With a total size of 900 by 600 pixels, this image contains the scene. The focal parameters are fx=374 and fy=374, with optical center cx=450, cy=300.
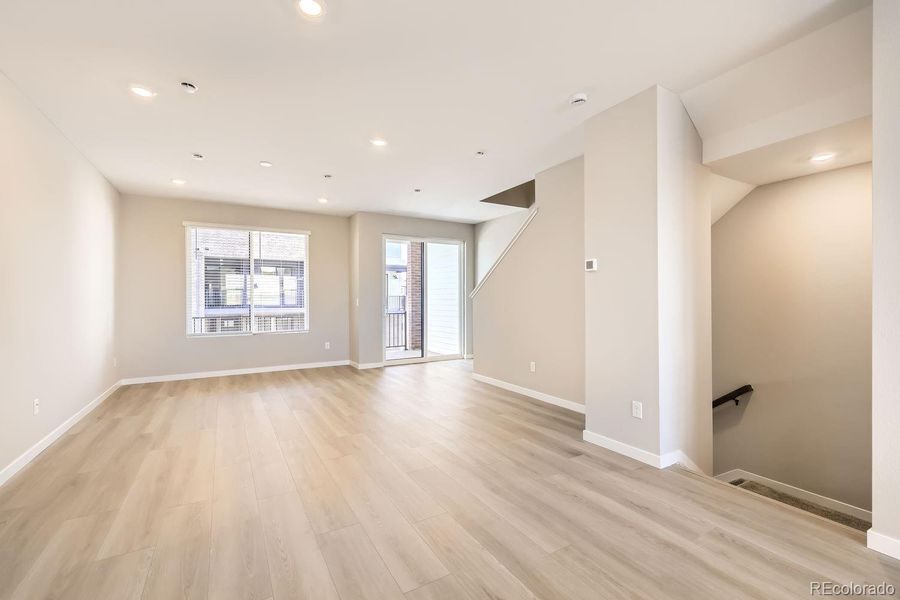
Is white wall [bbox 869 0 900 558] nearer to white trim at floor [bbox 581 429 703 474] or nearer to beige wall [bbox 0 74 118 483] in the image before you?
white trim at floor [bbox 581 429 703 474]

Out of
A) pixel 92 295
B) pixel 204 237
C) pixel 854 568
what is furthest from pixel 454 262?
pixel 854 568

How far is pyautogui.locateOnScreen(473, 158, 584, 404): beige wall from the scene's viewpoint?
387cm

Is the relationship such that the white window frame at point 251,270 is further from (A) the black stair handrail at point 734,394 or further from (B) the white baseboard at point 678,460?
(A) the black stair handrail at point 734,394

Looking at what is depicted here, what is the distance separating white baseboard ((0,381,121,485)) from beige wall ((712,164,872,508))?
19.3 feet

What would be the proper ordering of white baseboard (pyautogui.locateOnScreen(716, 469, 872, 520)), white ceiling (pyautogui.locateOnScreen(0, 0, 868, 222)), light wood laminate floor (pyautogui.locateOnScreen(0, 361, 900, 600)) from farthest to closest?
white baseboard (pyautogui.locateOnScreen(716, 469, 872, 520)) < white ceiling (pyautogui.locateOnScreen(0, 0, 868, 222)) < light wood laminate floor (pyautogui.locateOnScreen(0, 361, 900, 600))

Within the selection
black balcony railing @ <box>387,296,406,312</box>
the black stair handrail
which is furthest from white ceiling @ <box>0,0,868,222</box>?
black balcony railing @ <box>387,296,406,312</box>

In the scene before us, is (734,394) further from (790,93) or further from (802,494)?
(790,93)

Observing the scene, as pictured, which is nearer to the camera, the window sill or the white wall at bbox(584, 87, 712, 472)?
the white wall at bbox(584, 87, 712, 472)

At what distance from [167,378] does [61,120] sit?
3.70m

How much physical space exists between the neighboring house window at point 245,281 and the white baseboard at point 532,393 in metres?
3.29

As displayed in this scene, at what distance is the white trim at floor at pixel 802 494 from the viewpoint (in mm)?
3096

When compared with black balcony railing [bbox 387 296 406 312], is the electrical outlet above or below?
below

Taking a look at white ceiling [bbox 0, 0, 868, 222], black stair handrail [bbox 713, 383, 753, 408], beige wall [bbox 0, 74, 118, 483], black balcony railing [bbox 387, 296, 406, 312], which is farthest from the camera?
black balcony railing [bbox 387, 296, 406, 312]

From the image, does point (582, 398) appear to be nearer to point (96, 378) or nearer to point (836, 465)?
point (836, 465)
